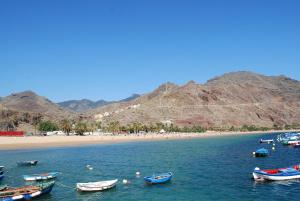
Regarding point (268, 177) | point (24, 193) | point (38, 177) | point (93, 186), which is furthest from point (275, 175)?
point (38, 177)

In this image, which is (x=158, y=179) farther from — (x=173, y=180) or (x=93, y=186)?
(x=93, y=186)

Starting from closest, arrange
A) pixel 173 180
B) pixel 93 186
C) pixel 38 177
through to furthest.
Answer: pixel 93 186
pixel 173 180
pixel 38 177

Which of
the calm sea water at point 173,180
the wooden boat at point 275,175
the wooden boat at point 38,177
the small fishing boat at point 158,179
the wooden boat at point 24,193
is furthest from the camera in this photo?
the wooden boat at point 38,177

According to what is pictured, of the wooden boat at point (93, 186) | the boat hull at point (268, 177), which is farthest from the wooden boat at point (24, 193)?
the boat hull at point (268, 177)

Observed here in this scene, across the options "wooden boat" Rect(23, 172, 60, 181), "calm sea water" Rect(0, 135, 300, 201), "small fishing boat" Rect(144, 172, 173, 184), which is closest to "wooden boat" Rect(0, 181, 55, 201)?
"calm sea water" Rect(0, 135, 300, 201)

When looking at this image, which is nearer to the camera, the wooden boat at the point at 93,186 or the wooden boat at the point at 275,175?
the wooden boat at the point at 93,186

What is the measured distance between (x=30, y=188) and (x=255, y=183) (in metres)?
37.1

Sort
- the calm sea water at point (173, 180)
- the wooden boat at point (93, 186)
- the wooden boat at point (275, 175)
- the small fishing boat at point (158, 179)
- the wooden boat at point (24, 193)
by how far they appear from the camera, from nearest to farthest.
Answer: the wooden boat at point (24, 193) → the calm sea water at point (173, 180) → the wooden boat at point (93, 186) → the small fishing boat at point (158, 179) → the wooden boat at point (275, 175)

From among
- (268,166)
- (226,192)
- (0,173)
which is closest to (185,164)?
(268,166)

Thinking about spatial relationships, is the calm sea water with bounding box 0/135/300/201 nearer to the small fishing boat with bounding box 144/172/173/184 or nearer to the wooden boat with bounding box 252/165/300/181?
the small fishing boat with bounding box 144/172/173/184

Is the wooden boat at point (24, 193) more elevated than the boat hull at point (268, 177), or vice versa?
the wooden boat at point (24, 193)

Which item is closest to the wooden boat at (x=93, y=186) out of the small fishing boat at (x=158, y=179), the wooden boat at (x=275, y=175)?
the small fishing boat at (x=158, y=179)

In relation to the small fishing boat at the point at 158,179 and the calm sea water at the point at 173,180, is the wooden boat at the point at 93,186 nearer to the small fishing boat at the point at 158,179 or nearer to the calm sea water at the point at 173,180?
the calm sea water at the point at 173,180

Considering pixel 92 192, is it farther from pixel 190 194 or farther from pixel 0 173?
pixel 0 173
